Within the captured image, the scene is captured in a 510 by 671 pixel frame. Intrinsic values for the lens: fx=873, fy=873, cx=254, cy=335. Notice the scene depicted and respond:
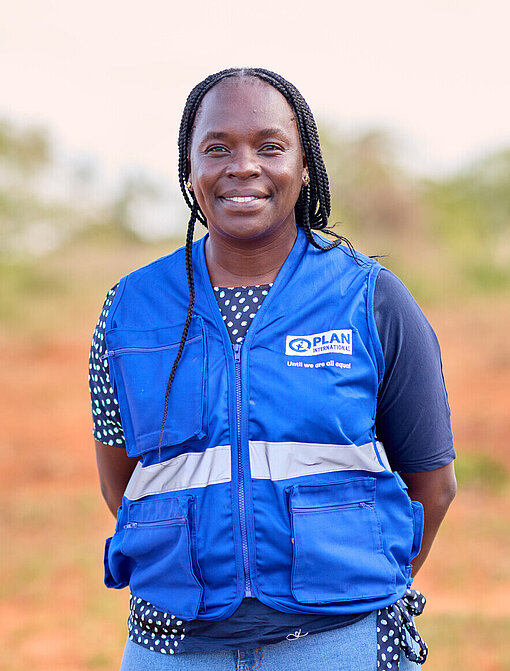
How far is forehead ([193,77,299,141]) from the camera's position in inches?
68.8

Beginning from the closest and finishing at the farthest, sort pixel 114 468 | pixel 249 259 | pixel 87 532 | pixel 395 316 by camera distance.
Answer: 1. pixel 395 316
2. pixel 249 259
3. pixel 114 468
4. pixel 87 532

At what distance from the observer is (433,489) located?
1.89 meters

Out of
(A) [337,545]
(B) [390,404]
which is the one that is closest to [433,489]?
(B) [390,404]

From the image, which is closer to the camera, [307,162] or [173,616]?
[173,616]

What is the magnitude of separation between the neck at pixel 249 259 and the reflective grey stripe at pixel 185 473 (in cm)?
38

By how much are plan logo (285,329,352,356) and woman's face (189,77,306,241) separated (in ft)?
0.82

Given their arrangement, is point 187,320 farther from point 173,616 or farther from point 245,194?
point 173,616

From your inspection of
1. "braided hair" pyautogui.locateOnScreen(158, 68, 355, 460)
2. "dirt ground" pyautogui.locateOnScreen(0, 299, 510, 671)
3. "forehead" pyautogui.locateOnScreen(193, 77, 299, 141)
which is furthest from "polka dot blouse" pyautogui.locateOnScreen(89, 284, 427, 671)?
"dirt ground" pyautogui.locateOnScreen(0, 299, 510, 671)

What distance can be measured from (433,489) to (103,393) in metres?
0.74

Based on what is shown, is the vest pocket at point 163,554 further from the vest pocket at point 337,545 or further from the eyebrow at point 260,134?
the eyebrow at point 260,134

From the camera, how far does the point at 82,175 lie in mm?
18125

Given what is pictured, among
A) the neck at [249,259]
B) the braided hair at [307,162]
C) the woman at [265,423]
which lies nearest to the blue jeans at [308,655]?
the woman at [265,423]

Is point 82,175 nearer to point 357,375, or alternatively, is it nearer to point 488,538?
point 488,538

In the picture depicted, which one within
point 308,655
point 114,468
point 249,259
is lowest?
point 308,655
